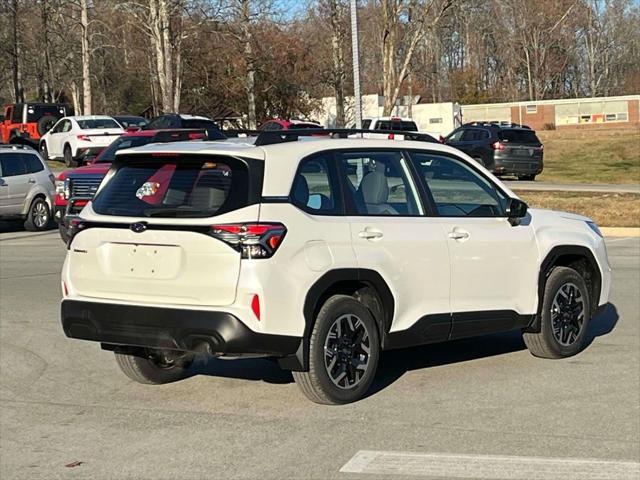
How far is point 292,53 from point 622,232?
126 feet

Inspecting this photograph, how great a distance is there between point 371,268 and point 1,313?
5.55 metres

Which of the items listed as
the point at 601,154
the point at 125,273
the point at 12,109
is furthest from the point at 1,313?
the point at 601,154

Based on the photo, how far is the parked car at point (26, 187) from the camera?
786 inches

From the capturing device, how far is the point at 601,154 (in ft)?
181

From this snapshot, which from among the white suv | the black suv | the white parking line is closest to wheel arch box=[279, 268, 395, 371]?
the white suv

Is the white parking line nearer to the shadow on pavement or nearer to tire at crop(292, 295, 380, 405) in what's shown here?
tire at crop(292, 295, 380, 405)

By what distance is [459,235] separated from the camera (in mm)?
7355

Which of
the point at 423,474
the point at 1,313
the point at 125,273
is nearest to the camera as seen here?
the point at 423,474

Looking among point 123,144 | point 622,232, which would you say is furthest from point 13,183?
point 622,232

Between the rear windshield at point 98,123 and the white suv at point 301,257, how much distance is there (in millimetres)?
28631

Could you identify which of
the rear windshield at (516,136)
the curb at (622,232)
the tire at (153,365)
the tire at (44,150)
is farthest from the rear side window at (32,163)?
the tire at (44,150)

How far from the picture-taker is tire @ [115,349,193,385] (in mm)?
7434

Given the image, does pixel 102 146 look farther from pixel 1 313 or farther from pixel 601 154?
pixel 601 154

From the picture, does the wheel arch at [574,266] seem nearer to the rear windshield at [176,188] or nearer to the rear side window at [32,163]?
the rear windshield at [176,188]
